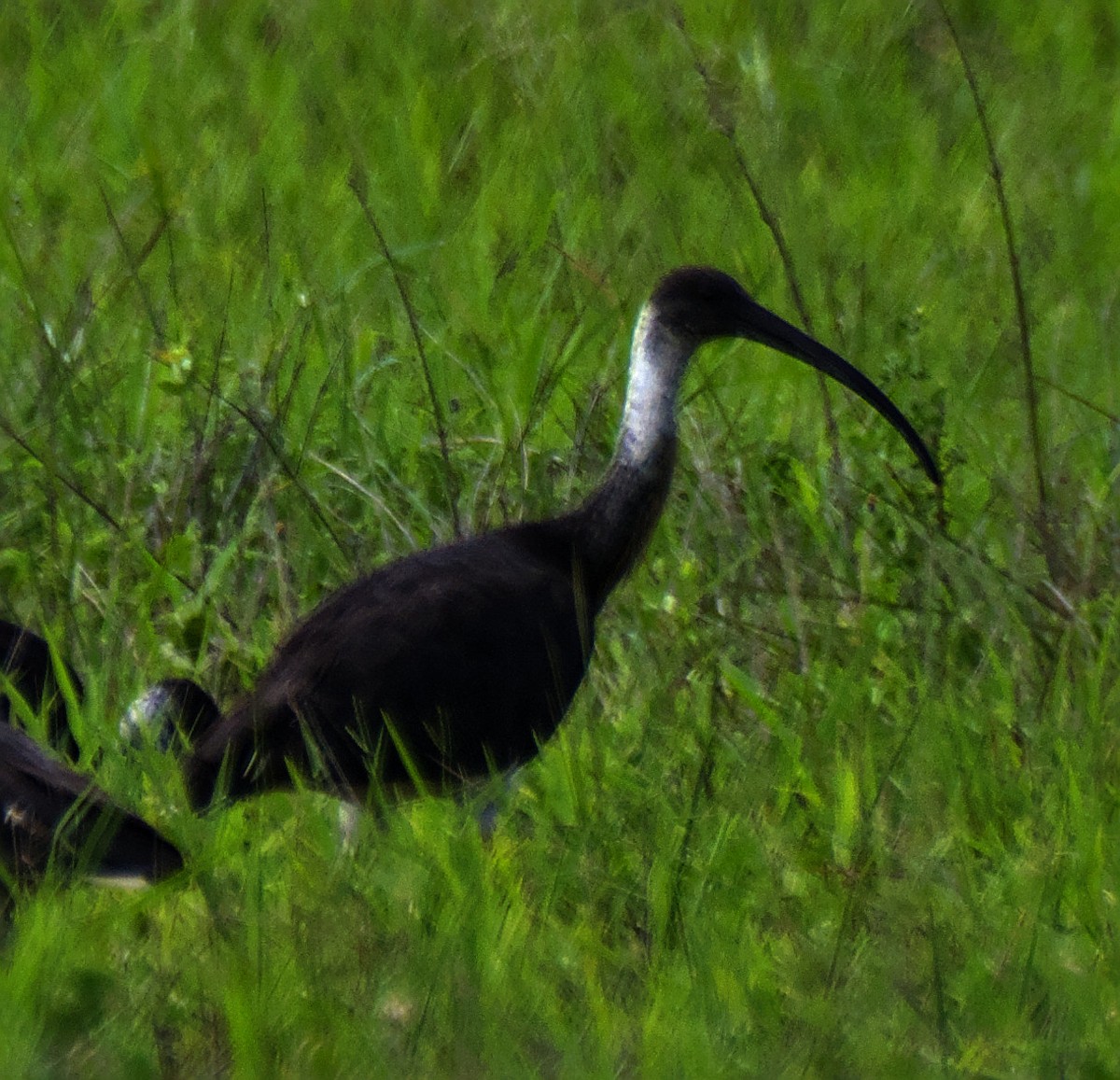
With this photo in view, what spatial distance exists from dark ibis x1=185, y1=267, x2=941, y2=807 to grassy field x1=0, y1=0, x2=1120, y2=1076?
12 centimetres

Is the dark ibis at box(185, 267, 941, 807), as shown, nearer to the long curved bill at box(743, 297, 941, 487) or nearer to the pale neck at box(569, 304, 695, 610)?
the pale neck at box(569, 304, 695, 610)

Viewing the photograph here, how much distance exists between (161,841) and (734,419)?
2.80 m

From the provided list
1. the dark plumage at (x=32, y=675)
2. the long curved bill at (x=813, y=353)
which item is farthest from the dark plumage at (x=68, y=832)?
the long curved bill at (x=813, y=353)

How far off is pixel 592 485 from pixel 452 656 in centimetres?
134

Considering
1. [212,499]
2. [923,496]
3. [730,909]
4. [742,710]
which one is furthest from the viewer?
[212,499]

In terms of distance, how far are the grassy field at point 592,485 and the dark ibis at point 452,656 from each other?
12cm

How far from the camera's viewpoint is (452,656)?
181 inches

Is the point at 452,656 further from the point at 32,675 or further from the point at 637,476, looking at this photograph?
the point at 32,675

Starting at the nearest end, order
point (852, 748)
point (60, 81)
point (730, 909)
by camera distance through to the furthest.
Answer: point (730, 909) → point (852, 748) → point (60, 81)

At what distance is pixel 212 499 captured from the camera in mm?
5801

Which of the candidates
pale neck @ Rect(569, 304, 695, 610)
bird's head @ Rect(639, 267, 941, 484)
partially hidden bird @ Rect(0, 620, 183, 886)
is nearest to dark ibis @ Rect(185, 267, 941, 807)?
pale neck @ Rect(569, 304, 695, 610)

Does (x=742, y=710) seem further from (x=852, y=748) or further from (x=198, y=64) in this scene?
(x=198, y=64)

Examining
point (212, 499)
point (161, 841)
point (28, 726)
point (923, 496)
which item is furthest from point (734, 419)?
point (161, 841)

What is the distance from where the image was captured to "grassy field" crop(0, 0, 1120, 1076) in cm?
341
